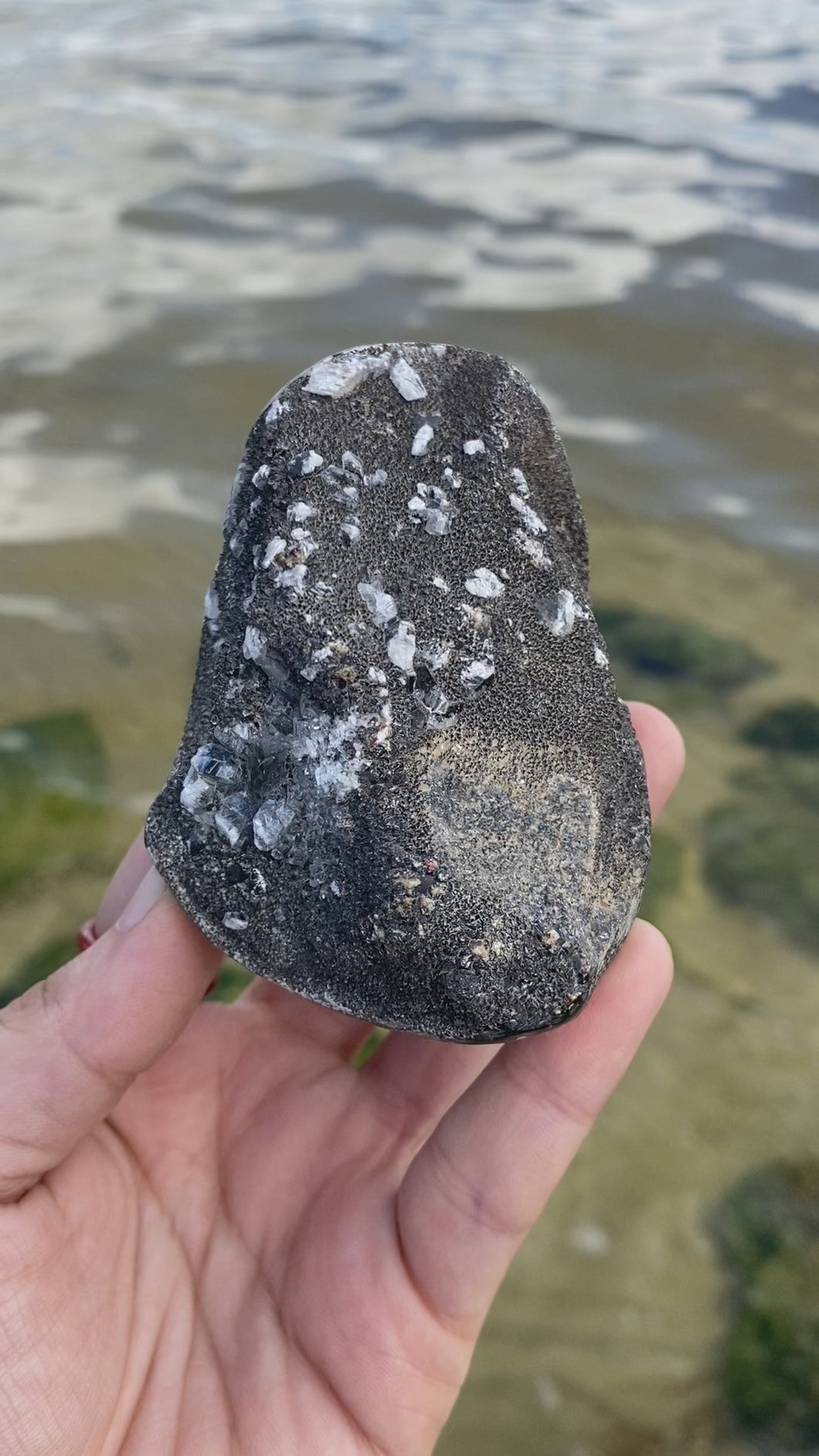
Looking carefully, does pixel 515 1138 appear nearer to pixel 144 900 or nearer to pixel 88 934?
pixel 144 900

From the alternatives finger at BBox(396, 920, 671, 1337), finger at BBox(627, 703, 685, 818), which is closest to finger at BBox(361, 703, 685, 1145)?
finger at BBox(627, 703, 685, 818)

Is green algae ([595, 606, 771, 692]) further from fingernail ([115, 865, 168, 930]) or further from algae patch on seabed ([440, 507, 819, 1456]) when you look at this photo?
fingernail ([115, 865, 168, 930])

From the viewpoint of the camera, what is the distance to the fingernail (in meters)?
1.59

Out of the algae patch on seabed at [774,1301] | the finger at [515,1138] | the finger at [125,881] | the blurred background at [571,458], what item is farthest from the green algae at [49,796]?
the algae patch on seabed at [774,1301]

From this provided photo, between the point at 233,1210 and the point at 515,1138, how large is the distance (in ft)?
1.74

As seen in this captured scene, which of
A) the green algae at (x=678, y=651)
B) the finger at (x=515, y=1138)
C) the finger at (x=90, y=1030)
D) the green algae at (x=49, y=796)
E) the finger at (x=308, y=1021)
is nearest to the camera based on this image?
the finger at (x=90, y=1030)

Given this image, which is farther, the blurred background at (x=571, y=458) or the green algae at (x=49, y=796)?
the green algae at (x=49, y=796)

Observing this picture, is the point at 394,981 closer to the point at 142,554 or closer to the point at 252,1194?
the point at 252,1194

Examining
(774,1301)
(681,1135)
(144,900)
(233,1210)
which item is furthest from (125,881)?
(774,1301)

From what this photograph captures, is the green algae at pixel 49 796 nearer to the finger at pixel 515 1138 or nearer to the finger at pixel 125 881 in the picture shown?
the finger at pixel 125 881

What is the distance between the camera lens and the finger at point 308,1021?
2.09 meters

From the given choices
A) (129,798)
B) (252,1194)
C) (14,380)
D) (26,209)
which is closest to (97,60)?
(26,209)

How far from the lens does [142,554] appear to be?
3.12 meters

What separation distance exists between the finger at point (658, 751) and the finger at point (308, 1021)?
2.25 feet
